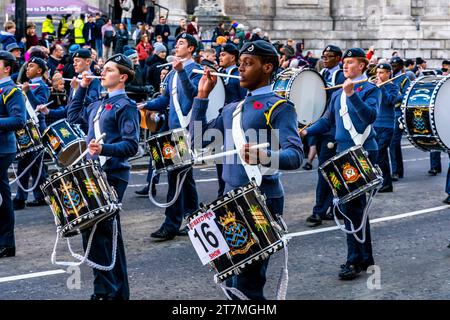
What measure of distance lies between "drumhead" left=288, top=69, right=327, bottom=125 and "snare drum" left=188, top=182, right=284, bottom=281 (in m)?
5.74

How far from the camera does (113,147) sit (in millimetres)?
8406

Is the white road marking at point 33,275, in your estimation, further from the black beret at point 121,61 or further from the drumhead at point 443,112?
the drumhead at point 443,112

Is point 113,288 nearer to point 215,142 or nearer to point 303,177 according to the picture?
point 215,142

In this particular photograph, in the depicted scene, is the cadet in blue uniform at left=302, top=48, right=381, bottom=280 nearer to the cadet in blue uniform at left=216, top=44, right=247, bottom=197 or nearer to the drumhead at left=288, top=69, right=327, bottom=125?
the drumhead at left=288, top=69, right=327, bottom=125

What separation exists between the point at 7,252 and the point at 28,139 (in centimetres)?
288

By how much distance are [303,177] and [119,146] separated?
29.7ft

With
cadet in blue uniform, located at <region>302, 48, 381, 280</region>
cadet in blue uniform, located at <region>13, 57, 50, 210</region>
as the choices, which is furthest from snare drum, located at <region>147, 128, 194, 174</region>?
cadet in blue uniform, located at <region>13, 57, 50, 210</region>

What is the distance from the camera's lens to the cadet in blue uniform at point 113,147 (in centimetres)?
834

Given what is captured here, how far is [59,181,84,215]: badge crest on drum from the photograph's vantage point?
26.1ft

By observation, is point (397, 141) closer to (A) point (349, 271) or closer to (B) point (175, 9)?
(A) point (349, 271)

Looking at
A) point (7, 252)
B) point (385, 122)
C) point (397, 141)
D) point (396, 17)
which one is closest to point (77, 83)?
point (7, 252)

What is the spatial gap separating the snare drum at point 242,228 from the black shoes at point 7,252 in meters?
4.47

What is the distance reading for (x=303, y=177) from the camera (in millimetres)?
17234

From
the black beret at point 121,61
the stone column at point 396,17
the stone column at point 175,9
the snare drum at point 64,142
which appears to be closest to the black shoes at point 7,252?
the snare drum at point 64,142
